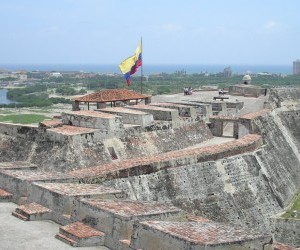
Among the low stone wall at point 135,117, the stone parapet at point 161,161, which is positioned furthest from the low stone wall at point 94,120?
the stone parapet at point 161,161

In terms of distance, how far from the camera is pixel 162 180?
17.9 meters

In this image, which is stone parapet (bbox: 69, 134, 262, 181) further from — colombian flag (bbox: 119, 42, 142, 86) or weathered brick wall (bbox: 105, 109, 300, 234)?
colombian flag (bbox: 119, 42, 142, 86)

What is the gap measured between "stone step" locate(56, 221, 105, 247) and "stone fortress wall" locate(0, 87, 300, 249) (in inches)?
2.6

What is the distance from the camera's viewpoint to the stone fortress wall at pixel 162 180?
927cm

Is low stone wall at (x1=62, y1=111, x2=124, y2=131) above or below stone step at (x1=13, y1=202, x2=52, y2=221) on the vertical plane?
above

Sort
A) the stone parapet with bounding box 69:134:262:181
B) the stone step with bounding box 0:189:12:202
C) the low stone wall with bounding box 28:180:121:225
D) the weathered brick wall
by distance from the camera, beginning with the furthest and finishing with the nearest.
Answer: the weathered brick wall
the stone parapet with bounding box 69:134:262:181
the stone step with bounding box 0:189:12:202
the low stone wall with bounding box 28:180:121:225

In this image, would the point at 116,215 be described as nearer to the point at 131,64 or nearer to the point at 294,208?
the point at 294,208

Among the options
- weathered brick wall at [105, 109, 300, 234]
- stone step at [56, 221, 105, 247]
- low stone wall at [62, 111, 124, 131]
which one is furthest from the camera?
low stone wall at [62, 111, 124, 131]

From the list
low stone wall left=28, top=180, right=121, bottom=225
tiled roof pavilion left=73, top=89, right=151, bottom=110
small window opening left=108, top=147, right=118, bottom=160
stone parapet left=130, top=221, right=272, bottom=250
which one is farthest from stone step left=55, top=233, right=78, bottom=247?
tiled roof pavilion left=73, top=89, right=151, bottom=110

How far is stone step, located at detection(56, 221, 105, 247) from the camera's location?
9.39 metres

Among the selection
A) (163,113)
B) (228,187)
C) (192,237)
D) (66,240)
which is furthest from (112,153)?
(192,237)

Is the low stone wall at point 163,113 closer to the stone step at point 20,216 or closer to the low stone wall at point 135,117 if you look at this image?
the low stone wall at point 135,117

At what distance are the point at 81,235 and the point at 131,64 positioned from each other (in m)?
21.7

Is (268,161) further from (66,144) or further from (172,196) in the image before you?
(66,144)
